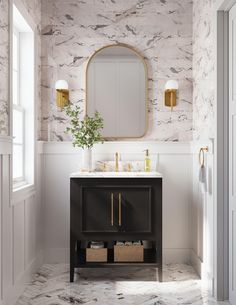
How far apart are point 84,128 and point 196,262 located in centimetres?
166

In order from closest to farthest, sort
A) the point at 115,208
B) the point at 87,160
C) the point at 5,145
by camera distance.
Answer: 1. the point at 5,145
2. the point at 115,208
3. the point at 87,160

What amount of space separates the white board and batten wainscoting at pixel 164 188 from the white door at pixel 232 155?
105cm

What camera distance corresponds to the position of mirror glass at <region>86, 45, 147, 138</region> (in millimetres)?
4152

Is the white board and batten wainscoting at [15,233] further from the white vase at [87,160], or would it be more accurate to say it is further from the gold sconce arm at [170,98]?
the gold sconce arm at [170,98]

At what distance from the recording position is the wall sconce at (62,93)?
4082mm

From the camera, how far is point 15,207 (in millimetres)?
3188

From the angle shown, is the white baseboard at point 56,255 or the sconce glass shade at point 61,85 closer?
the sconce glass shade at point 61,85

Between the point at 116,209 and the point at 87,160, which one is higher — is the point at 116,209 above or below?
below

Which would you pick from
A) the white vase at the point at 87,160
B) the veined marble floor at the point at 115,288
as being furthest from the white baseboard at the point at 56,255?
the white vase at the point at 87,160

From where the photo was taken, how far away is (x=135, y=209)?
3.60 m

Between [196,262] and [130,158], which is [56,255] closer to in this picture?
[130,158]

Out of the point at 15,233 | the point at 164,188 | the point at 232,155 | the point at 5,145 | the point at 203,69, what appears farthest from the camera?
the point at 164,188

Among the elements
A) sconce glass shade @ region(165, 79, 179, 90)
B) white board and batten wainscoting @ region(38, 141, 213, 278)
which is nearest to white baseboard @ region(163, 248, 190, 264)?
white board and batten wainscoting @ region(38, 141, 213, 278)

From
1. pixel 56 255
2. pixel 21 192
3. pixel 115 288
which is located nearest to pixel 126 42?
pixel 21 192
